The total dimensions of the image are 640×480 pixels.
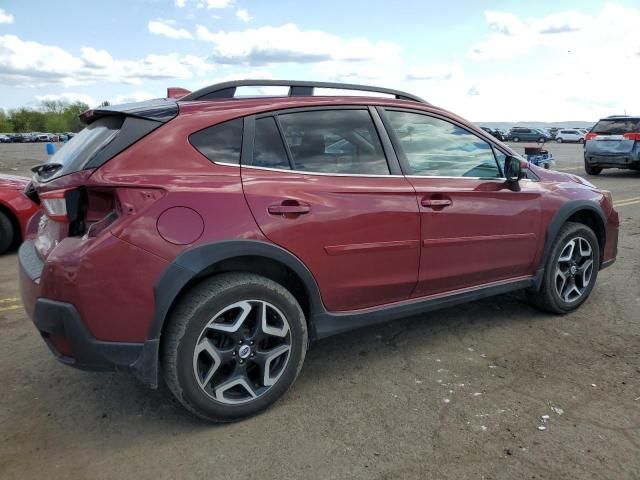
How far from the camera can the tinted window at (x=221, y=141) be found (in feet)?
9.33

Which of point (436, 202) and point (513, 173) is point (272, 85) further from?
point (513, 173)

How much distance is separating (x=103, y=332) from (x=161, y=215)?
0.60 m

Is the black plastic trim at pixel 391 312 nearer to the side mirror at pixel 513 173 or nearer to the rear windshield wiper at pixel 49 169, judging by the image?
the side mirror at pixel 513 173

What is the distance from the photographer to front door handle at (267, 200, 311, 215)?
287cm

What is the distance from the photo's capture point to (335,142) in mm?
3266

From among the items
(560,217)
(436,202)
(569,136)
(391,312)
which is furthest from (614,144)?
(569,136)

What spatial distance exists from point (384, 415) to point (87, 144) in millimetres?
2088

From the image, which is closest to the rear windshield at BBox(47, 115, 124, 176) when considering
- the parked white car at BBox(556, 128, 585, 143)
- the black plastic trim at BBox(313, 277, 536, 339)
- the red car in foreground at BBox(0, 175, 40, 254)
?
the black plastic trim at BBox(313, 277, 536, 339)

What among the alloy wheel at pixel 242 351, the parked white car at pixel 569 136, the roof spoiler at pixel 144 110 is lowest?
the parked white car at pixel 569 136

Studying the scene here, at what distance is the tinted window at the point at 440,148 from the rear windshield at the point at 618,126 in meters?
12.7

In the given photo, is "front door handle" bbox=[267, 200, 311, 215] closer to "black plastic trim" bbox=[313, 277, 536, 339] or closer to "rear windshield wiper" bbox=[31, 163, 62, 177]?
"black plastic trim" bbox=[313, 277, 536, 339]

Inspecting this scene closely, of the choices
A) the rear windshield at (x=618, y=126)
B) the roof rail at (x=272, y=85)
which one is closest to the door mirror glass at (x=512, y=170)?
the roof rail at (x=272, y=85)

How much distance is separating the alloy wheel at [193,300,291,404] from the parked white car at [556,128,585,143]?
55.4 m

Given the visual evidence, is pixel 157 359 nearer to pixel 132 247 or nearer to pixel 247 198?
pixel 132 247
